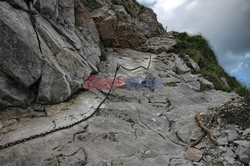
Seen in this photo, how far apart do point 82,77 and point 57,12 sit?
119 inches

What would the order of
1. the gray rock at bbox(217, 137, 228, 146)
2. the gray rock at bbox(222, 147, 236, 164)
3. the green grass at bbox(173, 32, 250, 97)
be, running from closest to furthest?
the gray rock at bbox(222, 147, 236, 164)
the gray rock at bbox(217, 137, 228, 146)
the green grass at bbox(173, 32, 250, 97)

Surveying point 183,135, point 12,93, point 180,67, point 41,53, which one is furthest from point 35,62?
point 180,67

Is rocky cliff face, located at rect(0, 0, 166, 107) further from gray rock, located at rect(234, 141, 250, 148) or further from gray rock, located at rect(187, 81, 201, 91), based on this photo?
gray rock, located at rect(234, 141, 250, 148)

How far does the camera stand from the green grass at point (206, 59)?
10.2m

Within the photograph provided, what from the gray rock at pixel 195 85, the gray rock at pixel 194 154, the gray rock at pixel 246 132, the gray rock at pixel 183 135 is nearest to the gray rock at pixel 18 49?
the gray rock at pixel 183 135

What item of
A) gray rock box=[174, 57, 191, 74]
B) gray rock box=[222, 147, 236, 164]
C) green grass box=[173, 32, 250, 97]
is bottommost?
gray rock box=[222, 147, 236, 164]

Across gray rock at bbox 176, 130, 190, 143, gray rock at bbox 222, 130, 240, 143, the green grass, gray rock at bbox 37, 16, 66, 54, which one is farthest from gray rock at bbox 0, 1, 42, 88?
the green grass

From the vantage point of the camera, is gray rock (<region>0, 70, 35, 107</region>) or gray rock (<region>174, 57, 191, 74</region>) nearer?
gray rock (<region>0, 70, 35, 107</region>)

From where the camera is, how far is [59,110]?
570 cm

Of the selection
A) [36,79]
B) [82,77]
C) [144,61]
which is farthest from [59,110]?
[144,61]

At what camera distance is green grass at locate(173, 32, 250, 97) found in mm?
10156

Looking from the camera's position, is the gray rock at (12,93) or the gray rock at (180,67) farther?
the gray rock at (180,67)

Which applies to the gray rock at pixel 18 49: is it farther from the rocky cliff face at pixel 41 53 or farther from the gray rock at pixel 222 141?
the gray rock at pixel 222 141

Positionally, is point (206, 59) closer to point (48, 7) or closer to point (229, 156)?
point (229, 156)
